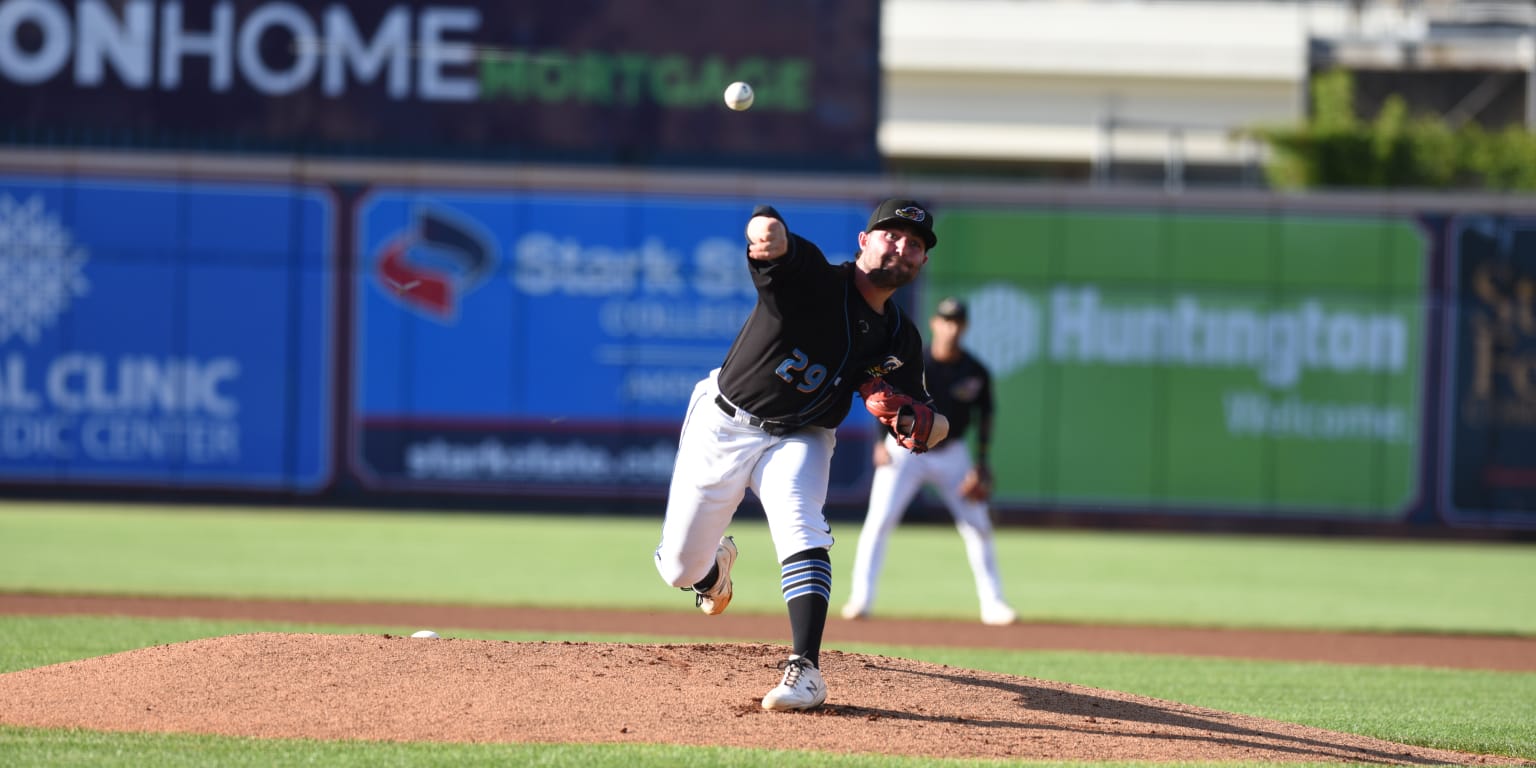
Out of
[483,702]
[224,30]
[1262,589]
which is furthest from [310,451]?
[483,702]

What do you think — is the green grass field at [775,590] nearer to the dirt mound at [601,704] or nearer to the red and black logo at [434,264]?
the dirt mound at [601,704]

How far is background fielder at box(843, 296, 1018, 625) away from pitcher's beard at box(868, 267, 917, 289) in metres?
4.48

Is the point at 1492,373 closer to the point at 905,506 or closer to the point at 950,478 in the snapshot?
the point at 950,478

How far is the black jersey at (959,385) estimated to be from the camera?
11.7m

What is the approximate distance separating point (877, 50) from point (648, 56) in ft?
8.53

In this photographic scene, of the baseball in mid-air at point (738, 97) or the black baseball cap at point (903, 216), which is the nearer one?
the black baseball cap at point (903, 216)

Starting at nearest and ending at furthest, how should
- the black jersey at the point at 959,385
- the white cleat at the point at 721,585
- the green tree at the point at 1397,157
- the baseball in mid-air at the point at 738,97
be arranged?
the baseball in mid-air at the point at 738,97, the white cleat at the point at 721,585, the black jersey at the point at 959,385, the green tree at the point at 1397,157

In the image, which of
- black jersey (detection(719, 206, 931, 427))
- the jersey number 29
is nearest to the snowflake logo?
black jersey (detection(719, 206, 931, 427))

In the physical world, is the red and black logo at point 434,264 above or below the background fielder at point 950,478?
above

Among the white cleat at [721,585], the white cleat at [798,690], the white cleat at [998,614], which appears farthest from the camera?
the white cleat at [998,614]

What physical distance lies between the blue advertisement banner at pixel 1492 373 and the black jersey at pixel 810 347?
52.0 ft

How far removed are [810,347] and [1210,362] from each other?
1518 cm

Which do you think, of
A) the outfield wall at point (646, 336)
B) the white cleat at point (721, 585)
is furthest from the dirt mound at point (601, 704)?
the outfield wall at point (646, 336)

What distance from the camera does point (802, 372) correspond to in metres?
Result: 6.58
